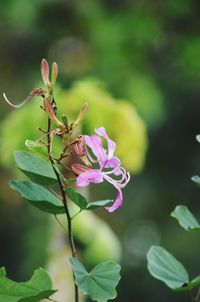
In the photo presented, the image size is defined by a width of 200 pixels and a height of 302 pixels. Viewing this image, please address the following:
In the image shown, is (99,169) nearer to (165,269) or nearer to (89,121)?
(165,269)

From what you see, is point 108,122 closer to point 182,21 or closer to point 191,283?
point 191,283

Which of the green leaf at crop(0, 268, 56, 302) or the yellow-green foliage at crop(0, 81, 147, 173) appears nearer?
the green leaf at crop(0, 268, 56, 302)

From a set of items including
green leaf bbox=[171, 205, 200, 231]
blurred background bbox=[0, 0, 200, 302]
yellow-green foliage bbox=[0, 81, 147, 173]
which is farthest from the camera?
blurred background bbox=[0, 0, 200, 302]

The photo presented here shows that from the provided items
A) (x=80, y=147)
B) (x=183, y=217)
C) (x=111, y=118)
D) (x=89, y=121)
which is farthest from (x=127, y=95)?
(x=80, y=147)

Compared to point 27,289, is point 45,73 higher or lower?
higher

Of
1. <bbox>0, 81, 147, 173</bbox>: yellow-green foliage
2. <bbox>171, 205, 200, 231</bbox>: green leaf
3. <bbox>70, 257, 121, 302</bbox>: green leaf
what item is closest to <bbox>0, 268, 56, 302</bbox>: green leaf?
<bbox>70, 257, 121, 302</bbox>: green leaf

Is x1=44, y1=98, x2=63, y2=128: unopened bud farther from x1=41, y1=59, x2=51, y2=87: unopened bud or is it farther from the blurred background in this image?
the blurred background
